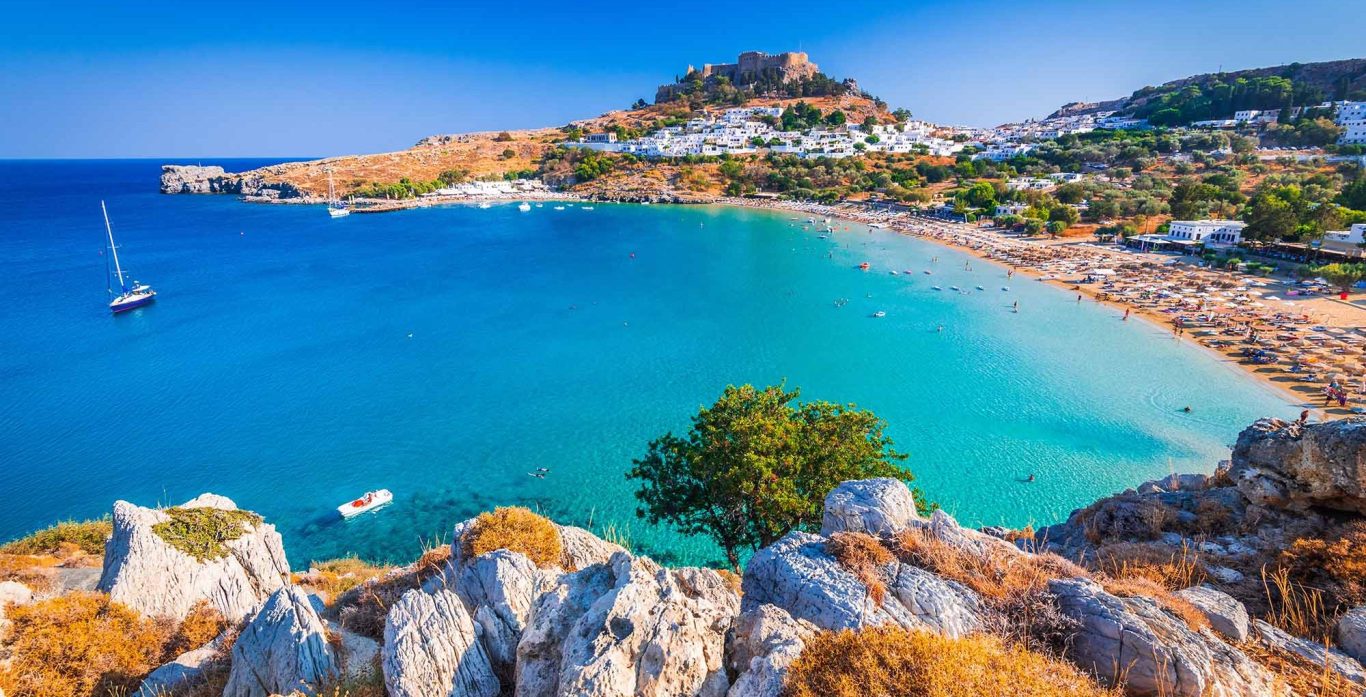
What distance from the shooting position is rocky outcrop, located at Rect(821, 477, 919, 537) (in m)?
10.7

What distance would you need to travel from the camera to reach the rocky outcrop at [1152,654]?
6449 mm

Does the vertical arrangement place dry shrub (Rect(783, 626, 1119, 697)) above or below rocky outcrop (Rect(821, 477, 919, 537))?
above

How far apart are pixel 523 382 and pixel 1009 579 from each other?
34.5 metres

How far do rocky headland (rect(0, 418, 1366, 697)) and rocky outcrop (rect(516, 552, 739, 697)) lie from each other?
0.02 m

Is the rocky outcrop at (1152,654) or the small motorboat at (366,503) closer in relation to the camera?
the rocky outcrop at (1152,654)

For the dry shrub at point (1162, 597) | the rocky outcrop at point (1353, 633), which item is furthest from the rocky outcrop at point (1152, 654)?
the rocky outcrop at point (1353, 633)

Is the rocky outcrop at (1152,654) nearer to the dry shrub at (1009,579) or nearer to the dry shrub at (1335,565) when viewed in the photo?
the dry shrub at (1009,579)

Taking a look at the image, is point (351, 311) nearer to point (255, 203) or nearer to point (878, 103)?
point (255, 203)

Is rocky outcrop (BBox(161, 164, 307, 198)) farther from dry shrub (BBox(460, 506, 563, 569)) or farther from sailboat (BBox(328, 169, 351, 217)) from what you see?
dry shrub (BBox(460, 506, 563, 569))

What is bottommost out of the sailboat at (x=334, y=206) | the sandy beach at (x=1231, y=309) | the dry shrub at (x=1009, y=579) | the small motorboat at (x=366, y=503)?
the small motorboat at (x=366, y=503)

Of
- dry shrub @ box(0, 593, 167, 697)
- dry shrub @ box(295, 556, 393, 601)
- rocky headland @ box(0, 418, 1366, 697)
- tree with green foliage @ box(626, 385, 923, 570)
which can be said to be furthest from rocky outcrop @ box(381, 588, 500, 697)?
tree with green foliage @ box(626, 385, 923, 570)

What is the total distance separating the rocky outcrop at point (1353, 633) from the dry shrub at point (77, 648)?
55.9 feet

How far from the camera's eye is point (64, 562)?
50.4 ft

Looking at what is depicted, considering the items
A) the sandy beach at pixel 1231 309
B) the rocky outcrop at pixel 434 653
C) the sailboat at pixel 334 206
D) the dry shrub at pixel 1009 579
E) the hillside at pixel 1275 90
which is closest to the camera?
the rocky outcrop at pixel 434 653
